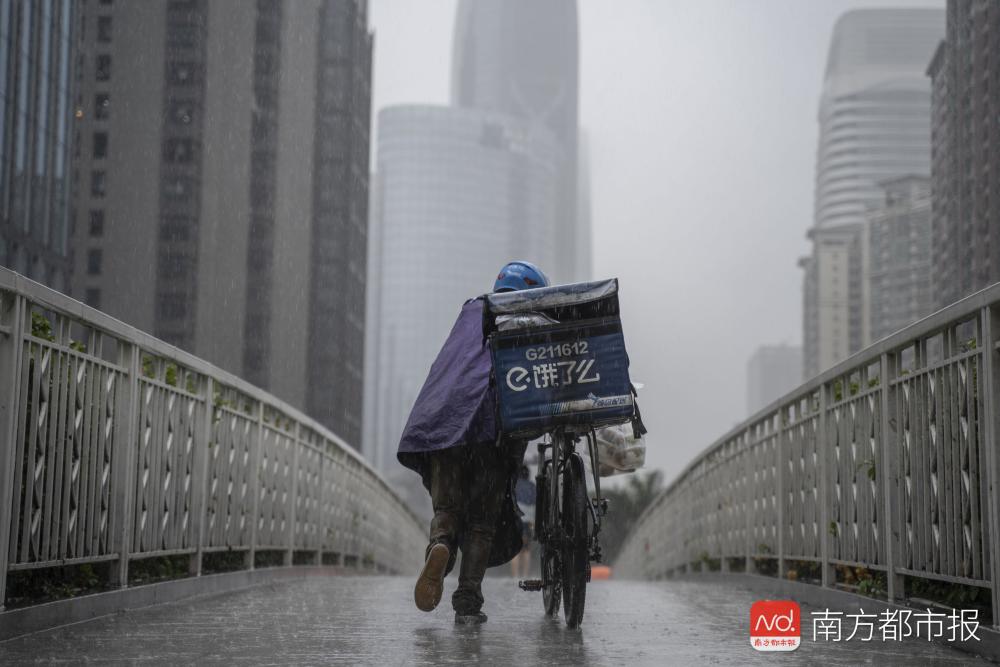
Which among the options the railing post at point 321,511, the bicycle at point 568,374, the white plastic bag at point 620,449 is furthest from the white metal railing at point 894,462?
the railing post at point 321,511

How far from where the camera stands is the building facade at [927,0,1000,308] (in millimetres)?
78375

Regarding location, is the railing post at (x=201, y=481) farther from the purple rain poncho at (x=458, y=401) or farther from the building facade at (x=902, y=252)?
the building facade at (x=902, y=252)

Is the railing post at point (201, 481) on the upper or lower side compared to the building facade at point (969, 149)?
lower

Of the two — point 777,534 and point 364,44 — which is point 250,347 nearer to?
point 364,44

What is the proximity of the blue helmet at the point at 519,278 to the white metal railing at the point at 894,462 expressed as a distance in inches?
65.2

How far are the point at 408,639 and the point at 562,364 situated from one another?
1.29 m

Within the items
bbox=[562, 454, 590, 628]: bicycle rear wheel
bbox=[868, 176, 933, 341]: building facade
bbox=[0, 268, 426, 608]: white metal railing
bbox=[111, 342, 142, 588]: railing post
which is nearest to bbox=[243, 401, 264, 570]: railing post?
bbox=[0, 268, 426, 608]: white metal railing

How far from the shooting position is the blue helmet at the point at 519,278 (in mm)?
6320

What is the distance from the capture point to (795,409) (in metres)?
8.98

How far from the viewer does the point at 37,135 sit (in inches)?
2222

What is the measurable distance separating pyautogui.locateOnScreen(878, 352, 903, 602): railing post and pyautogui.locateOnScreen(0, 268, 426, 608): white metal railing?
3.58m

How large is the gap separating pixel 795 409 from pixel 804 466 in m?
0.63

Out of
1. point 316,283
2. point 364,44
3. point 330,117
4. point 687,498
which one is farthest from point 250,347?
point 687,498

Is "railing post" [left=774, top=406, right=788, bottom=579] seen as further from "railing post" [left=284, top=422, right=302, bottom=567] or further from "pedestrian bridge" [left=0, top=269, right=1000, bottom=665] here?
"railing post" [left=284, top=422, right=302, bottom=567]
